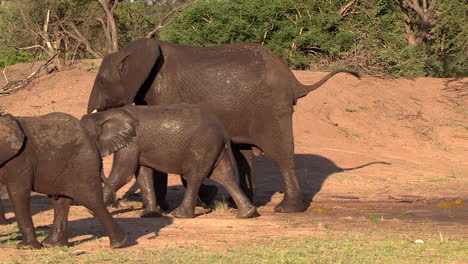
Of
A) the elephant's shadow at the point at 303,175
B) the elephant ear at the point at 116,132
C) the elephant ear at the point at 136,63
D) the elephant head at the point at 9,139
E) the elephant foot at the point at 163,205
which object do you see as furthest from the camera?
the elephant's shadow at the point at 303,175

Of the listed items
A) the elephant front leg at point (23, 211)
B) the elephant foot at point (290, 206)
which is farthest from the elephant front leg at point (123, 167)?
the elephant front leg at point (23, 211)

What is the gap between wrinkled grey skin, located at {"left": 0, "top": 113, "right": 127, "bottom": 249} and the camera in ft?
29.5

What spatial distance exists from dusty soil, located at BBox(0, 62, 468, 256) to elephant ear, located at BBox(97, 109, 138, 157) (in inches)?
37.3

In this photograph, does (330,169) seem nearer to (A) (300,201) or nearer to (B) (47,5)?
(A) (300,201)

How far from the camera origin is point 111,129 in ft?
37.2

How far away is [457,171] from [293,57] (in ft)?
26.1

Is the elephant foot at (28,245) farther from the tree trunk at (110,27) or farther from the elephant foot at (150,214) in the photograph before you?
the tree trunk at (110,27)

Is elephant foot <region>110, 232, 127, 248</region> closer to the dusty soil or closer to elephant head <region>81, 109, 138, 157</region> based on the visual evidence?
the dusty soil

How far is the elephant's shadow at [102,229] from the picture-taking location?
10211 mm

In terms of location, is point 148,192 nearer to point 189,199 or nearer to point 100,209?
point 189,199

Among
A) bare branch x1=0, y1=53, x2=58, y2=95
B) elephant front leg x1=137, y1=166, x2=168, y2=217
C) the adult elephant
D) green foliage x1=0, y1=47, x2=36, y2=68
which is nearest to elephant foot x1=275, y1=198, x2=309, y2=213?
the adult elephant

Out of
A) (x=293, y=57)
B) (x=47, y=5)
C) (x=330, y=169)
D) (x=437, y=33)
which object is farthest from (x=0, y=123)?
(x=437, y=33)

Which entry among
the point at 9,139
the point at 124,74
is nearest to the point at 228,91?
the point at 124,74

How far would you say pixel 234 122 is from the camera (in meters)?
A: 13.3
